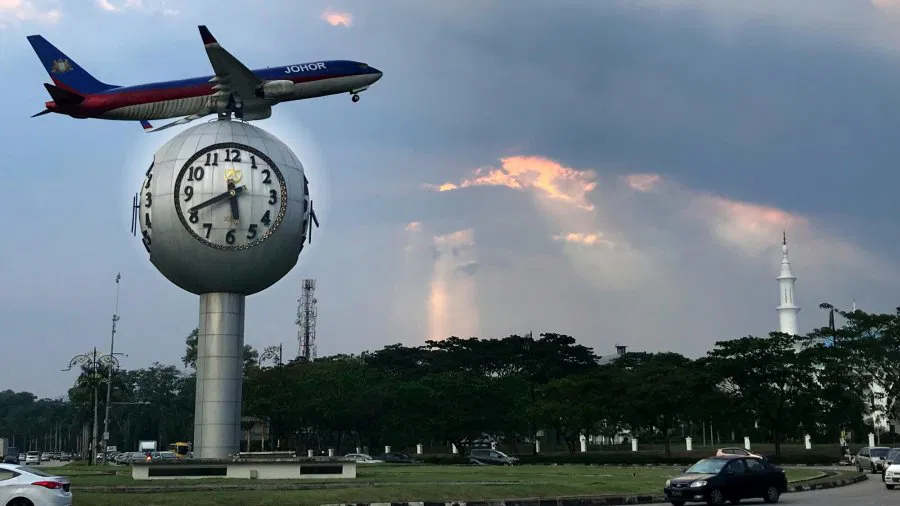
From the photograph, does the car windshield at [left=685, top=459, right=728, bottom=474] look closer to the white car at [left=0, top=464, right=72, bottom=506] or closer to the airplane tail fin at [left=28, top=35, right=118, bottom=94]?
the white car at [left=0, top=464, right=72, bottom=506]

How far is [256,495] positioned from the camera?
28.2 m

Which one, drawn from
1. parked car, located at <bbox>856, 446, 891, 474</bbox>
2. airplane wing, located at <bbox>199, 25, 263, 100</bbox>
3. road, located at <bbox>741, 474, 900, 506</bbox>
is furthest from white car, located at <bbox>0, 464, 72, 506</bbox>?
parked car, located at <bbox>856, 446, 891, 474</bbox>

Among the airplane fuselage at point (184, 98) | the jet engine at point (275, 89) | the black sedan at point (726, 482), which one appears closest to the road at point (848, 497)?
the black sedan at point (726, 482)

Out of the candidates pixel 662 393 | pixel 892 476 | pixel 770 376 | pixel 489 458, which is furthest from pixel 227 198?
pixel 770 376

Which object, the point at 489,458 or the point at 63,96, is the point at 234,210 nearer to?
the point at 63,96

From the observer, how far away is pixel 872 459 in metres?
51.0

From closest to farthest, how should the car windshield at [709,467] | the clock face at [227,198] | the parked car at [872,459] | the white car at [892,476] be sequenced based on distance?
the car windshield at [709,467]
the white car at [892,476]
the clock face at [227,198]
the parked car at [872,459]

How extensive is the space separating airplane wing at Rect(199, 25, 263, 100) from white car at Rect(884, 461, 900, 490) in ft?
110

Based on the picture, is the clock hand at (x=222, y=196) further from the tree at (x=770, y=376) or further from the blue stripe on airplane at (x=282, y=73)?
the tree at (x=770, y=376)

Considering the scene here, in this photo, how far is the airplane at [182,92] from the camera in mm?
49281

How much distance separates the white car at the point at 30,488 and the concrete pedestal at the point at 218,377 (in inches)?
999

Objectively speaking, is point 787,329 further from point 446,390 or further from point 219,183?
point 219,183

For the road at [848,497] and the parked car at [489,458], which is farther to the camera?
the parked car at [489,458]

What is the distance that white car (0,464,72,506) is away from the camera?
2144cm
